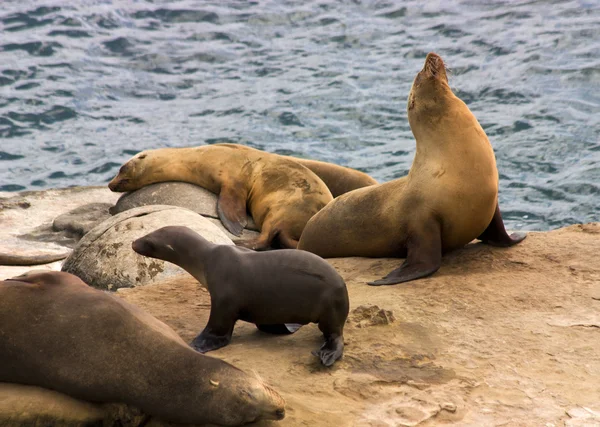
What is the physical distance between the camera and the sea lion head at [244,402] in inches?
124

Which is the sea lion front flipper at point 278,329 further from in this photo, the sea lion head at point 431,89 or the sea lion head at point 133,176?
the sea lion head at point 133,176

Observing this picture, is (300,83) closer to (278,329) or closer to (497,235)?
(497,235)

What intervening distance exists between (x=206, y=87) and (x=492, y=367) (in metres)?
12.9

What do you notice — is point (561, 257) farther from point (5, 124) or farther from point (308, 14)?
point (308, 14)

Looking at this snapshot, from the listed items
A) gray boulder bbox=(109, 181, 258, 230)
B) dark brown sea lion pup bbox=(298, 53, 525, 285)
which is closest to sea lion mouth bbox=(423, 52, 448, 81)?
dark brown sea lion pup bbox=(298, 53, 525, 285)

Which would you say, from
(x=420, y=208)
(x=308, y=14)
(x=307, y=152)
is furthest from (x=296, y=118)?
(x=420, y=208)

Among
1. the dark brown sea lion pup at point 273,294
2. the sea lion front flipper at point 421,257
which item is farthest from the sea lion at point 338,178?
the dark brown sea lion pup at point 273,294

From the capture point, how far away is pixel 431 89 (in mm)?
5941

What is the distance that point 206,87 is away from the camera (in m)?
16.3

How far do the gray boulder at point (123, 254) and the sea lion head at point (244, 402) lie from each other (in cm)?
278

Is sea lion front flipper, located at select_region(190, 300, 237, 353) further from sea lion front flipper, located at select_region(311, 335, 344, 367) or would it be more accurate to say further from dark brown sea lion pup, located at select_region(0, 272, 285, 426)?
dark brown sea lion pup, located at select_region(0, 272, 285, 426)

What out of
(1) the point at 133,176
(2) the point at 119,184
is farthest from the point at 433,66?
(2) the point at 119,184

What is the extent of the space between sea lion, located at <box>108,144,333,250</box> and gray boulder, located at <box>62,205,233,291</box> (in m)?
1.31

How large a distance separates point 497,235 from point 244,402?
3.18 m
